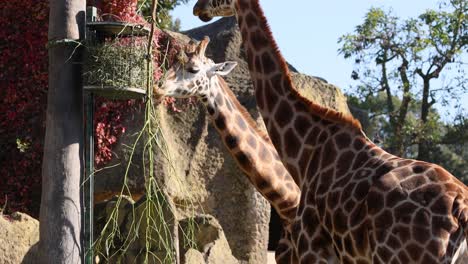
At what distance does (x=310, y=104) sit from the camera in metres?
7.17

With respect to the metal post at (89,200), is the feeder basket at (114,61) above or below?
above

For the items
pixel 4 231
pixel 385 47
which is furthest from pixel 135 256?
pixel 385 47

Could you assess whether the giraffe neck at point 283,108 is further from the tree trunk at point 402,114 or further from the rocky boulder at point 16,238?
the tree trunk at point 402,114

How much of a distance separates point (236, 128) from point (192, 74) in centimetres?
84

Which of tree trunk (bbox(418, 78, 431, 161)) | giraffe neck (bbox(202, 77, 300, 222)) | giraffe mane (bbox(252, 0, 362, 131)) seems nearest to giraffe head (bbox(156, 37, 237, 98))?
giraffe neck (bbox(202, 77, 300, 222))

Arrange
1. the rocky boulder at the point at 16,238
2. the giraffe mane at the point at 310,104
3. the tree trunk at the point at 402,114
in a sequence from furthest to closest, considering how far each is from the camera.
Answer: the tree trunk at the point at 402,114 < the rocky boulder at the point at 16,238 < the giraffe mane at the point at 310,104

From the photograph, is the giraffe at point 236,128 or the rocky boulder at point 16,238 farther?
the rocky boulder at point 16,238

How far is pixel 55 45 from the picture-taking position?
299 inches

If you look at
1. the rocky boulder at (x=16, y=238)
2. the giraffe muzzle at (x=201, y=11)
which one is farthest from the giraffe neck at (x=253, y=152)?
the rocky boulder at (x=16, y=238)

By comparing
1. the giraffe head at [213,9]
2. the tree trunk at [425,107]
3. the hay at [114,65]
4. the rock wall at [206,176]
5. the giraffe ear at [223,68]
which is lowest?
the rock wall at [206,176]

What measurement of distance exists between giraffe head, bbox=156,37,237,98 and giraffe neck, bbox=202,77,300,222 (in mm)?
100

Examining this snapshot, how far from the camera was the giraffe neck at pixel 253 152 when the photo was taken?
830 centimetres

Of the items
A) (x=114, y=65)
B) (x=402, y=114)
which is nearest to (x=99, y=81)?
(x=114, y=65)

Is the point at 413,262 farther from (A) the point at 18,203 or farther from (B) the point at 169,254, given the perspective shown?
(A) the point at 18,203
